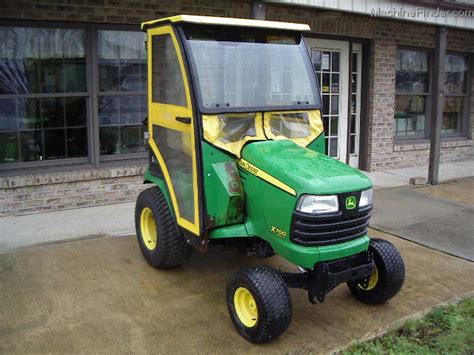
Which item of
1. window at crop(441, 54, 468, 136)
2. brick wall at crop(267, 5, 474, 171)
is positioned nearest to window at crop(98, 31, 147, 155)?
brick wall at crop(267, 5, 474, 171)

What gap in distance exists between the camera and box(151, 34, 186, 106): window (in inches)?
160

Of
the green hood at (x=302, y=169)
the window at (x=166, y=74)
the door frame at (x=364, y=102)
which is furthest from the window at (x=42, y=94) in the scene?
the door frame at (x=364, y=102)

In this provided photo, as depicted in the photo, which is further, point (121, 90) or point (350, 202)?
point (121, 90)

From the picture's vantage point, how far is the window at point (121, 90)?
686 cm

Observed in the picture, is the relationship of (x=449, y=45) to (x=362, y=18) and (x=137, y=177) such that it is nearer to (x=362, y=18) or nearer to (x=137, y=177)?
(x=362, y=18)

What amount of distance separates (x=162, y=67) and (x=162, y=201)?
1.16 meters

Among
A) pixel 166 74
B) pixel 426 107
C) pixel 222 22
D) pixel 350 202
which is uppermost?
pixel 222 22

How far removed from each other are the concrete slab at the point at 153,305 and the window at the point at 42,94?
175cm

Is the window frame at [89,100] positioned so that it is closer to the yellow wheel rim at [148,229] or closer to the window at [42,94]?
the window at [42,94]

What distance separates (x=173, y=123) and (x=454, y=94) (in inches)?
358

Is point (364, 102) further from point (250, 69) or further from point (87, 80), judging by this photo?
point (250, 69)

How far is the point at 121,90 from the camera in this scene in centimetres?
700

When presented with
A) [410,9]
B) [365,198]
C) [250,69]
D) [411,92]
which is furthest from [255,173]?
[411,92]

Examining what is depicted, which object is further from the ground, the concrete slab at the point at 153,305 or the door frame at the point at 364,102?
the door frame at the point at 364,102
